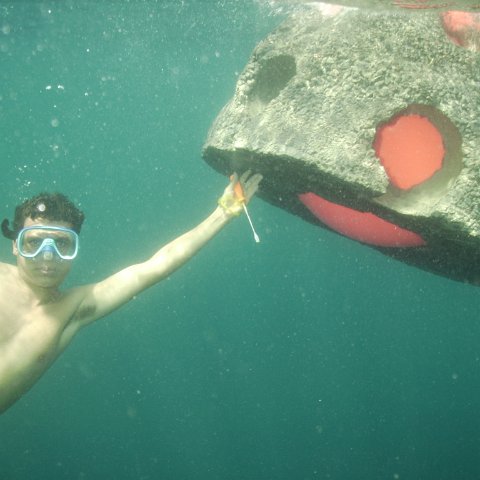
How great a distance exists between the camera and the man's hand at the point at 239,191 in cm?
432

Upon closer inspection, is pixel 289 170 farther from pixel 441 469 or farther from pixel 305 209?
pixel 441 469

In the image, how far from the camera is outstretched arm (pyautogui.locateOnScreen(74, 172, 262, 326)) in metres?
4.10

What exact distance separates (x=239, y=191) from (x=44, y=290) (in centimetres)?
200

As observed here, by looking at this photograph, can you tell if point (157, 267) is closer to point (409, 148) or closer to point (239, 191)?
point (239, 191)

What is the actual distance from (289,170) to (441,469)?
3231 centimetres

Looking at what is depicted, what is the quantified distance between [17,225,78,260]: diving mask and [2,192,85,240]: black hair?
0.39ft

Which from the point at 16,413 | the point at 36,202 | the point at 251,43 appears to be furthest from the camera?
the point at 16,413

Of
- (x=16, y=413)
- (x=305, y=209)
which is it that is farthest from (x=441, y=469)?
(x=305, y=209)

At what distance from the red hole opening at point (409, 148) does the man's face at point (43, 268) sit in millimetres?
2748

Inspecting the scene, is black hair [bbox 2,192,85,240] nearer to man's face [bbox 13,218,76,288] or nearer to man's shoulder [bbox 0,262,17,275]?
man's face [bbox 13,218,76,288]

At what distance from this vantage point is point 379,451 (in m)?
27.0

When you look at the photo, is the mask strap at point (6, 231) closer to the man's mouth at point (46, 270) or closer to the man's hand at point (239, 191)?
the man's mouth at point (46, 270)

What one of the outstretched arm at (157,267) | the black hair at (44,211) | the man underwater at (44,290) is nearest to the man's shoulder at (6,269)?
the man underwater at (44,290)

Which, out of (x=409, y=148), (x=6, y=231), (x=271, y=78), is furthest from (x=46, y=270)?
(x=409, y=148)
